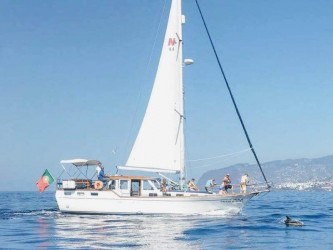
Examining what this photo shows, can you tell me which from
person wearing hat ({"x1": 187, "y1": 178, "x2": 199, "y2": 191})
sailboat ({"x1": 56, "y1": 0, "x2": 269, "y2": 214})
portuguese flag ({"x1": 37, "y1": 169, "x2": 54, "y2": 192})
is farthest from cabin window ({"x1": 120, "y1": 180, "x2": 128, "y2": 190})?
portuguese flag ({"x1": 37, "y1": 169, "x2": 54, "y2": 192})

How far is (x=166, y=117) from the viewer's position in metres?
41.0

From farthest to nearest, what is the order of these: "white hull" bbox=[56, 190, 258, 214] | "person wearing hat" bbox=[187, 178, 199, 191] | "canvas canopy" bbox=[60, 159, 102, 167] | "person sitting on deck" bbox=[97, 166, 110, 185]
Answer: "canvas canopy" bbox=[60, 159, 102, 167], "person sitting on deck" bbox=[97, 166, 110, 185], "person wearing hat" bbox=[187, 178, 199, 191], "white hull" bbox=[56, 190, 258, 214]

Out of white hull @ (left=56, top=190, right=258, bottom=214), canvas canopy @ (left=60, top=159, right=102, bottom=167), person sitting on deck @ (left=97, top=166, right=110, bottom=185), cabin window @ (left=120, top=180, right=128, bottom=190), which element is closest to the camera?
white hull @ (left=56, top=190, right=258, bottom=214)

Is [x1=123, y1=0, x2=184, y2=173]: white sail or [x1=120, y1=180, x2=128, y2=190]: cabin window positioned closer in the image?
[x1=120, y1=180, x2=128, y2=190]: cabin window

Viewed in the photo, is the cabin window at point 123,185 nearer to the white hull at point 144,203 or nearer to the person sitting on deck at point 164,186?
the white hull at point 144,203

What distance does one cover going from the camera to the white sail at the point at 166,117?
40125 mm

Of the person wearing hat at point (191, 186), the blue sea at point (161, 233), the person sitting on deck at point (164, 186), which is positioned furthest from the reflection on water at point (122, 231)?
the person wearing hat at point (191, 186)

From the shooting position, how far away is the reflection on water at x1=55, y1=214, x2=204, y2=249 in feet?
78.7

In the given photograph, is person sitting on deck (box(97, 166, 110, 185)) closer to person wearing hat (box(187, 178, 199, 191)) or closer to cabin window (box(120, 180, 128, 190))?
cabin window (box(120, 180, 128, 190))

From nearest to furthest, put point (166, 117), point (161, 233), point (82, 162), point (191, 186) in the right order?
point (161, 233), point (191, 186), point (166, 117), point (82, 162)

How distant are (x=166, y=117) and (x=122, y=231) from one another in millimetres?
14367

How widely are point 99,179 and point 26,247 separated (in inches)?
686

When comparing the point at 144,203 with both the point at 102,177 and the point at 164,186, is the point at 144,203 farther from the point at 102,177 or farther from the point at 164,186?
the point at 102,177

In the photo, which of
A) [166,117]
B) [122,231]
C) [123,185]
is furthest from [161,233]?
[166,117]
